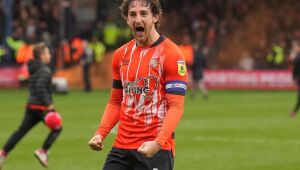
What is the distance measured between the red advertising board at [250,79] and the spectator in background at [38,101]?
86.2ft

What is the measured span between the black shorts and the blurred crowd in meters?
29.8

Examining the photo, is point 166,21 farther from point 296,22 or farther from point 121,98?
point 121,98

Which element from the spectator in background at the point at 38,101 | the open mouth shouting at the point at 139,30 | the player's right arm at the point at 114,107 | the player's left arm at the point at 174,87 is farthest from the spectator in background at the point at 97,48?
the open mouth shouting at the point at 139,30

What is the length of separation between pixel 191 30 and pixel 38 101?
3340cm

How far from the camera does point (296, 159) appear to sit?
47.5ft

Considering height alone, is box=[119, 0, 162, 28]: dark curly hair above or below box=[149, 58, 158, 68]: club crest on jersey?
above

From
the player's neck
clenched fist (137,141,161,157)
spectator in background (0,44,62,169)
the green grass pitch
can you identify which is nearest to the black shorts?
clenched fist (137,141,161,157)

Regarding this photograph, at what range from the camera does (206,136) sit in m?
18.3

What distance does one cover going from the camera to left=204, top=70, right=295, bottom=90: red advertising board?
129 feet

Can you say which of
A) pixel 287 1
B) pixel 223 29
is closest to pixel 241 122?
pixel 223 29

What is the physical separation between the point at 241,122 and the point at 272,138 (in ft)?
12.8

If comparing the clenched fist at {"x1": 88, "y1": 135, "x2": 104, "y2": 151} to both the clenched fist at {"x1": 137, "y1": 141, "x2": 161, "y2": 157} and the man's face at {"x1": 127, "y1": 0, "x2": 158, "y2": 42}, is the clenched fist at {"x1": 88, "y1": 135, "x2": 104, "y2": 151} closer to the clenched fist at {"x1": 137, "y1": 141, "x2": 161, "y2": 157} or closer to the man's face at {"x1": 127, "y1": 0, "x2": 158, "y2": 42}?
the clenched fist at {"x1": 137, "y1": 141, "x2": 161, "y2": 157}

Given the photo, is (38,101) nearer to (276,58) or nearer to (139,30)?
(139,30)

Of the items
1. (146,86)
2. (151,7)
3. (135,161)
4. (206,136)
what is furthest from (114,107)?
(206,136)
